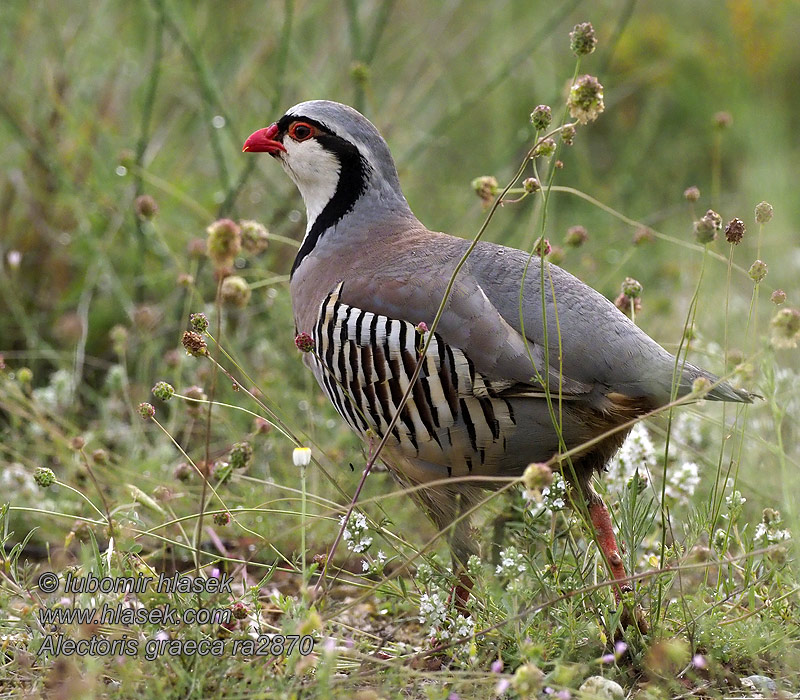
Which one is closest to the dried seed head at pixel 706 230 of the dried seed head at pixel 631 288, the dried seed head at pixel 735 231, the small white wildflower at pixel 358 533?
the dried seed head at pixel 735 231

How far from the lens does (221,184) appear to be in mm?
5629

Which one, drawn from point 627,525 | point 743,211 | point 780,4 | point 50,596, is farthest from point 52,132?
point 780,4

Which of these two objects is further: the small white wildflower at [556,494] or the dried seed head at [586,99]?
the small white wildflower at [556,494]

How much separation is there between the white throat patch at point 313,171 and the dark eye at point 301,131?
0.06 feet

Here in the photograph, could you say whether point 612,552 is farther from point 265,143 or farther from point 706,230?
point 265,143

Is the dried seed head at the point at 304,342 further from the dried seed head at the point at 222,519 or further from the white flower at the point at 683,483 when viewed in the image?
the white flower at the point at 683,483

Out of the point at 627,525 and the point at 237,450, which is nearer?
the point at 237,450

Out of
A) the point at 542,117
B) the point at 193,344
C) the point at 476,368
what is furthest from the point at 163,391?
the point at 542,117

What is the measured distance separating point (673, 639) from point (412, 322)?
1.13m

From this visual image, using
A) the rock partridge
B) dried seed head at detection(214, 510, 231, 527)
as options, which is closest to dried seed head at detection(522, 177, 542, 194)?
the rock partridge

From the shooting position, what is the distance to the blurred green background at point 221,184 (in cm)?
448

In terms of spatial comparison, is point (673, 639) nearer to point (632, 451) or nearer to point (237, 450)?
point (632, 451)

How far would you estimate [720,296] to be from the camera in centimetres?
606

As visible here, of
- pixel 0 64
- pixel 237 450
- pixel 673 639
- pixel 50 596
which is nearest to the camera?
pixel 237 450
